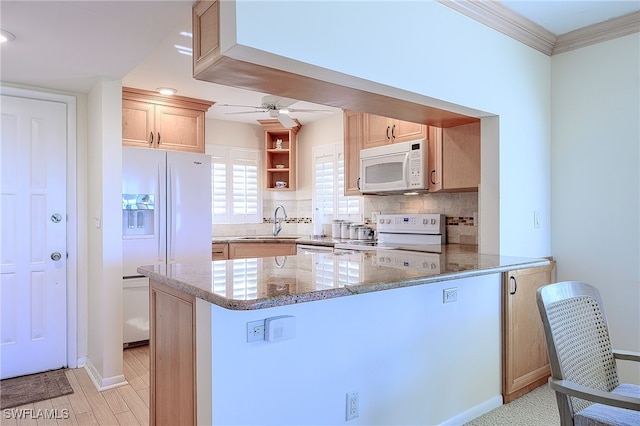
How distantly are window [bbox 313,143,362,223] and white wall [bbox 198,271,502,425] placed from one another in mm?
2499

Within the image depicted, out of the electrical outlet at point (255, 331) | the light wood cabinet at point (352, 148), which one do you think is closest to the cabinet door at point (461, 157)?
the light wood cabinet at point (352, 148)

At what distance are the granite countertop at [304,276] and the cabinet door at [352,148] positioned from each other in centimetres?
192

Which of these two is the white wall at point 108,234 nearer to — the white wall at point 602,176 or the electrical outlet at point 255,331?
the electrical outlet at point 255,331

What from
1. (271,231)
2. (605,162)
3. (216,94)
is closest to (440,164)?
(605,162)

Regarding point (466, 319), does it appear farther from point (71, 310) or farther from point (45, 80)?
point (45, 80)

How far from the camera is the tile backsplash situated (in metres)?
3.65

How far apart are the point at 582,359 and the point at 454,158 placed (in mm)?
1968

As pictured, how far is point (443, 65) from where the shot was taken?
235cm

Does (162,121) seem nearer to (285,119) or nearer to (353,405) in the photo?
(285,119)

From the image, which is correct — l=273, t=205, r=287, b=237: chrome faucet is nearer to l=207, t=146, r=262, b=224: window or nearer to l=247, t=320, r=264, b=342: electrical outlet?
l=207, t=146, r=262, b=224: window

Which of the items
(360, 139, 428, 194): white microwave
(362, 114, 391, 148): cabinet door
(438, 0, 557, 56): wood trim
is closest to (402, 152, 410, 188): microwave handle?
(360, 139, 428, 194): white microwave

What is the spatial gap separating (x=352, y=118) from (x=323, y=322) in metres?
2.89

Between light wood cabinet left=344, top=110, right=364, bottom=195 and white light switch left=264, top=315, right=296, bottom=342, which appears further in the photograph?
light wood cabinet left=344, top=110, right=364, bottom=195

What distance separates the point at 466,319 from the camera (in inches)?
92.8
